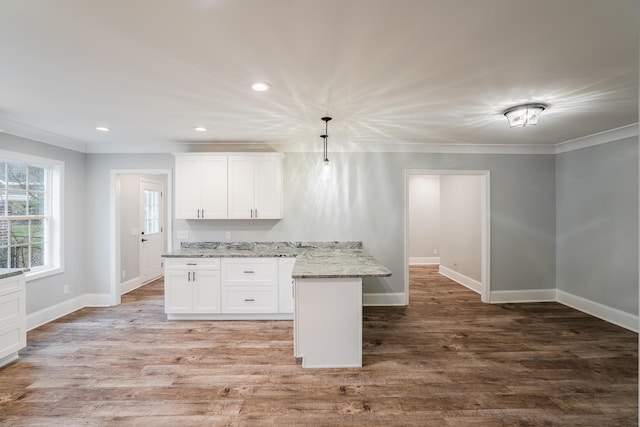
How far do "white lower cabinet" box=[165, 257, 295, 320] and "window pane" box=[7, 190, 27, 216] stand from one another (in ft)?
6.17

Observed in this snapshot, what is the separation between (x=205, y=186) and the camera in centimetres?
436

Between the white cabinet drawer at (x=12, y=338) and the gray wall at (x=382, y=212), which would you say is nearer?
Answer: the white cabinet drawer at (x=12, y=338)

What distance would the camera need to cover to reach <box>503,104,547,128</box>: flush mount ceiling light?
287 centimetres

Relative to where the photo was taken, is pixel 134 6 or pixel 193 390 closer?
pixel 134 6

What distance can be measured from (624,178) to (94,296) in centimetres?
750

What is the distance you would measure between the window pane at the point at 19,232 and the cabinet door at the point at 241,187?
248 centimetres

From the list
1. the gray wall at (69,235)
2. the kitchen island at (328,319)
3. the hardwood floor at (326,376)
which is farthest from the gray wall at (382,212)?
the kitchen island at (328,319)

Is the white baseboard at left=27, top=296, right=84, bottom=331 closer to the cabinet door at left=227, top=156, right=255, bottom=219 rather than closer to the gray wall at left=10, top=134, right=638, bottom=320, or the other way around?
the gray wall at left=10, top=134, right=638, bottom=320

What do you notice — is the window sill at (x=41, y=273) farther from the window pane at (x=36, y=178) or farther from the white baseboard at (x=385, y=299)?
the white baseboard at (x=385, y=299)

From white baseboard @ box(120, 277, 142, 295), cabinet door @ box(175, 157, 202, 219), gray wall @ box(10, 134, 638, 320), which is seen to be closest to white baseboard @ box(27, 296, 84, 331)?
gray wall @ box(10, 134, 638, 320)

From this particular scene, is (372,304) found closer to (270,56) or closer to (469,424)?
(469,424)

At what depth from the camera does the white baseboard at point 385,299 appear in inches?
184

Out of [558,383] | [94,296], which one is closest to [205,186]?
[94,296]

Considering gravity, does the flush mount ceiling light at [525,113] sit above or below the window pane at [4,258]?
above
